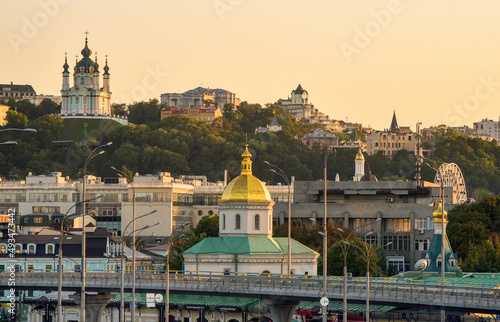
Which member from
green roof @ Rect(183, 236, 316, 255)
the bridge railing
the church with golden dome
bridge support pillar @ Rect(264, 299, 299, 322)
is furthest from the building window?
bridge support pillar @ Rect(264, 299, 299, 322)

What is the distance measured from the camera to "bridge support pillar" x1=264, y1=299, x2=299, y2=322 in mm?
87938

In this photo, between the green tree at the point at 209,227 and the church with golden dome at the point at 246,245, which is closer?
the church with golden dome at the point at 246,245

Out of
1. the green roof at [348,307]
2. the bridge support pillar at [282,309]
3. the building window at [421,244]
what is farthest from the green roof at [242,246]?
the building window at [421,244]

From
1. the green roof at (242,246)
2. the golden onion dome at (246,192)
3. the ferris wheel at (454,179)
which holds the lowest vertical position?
the green roof at (242,246)

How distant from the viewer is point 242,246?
116062mm

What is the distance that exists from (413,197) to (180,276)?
77.2 m

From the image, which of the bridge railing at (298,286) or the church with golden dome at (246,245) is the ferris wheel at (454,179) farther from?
the bridge railing at (298,286)

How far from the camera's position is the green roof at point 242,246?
115438 millimetres

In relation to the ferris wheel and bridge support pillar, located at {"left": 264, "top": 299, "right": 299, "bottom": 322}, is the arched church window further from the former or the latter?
the ferris wheel

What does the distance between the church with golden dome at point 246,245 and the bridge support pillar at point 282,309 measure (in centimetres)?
2569

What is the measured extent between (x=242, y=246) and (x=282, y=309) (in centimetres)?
2785

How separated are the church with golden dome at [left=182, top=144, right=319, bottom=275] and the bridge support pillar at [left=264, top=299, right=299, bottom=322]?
1012 inches

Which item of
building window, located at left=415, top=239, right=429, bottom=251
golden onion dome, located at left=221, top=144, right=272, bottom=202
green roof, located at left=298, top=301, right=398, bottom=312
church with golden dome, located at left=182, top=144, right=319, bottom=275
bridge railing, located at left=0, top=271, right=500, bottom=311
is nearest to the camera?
bridge railing, located at left=0, top=271, right=500, bottom=311

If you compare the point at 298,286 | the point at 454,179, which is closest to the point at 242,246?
the point at 298,286
